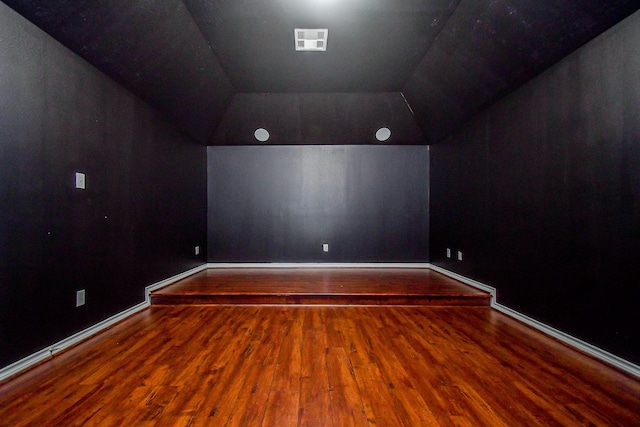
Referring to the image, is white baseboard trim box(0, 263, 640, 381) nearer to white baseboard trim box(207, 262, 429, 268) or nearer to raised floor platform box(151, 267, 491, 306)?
raised floor platform box(151, 267, 491, 306)

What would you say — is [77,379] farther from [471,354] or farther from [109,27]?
[471,354]

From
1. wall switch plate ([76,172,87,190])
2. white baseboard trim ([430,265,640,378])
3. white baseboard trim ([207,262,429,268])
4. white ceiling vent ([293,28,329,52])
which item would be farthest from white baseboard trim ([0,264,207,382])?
white baseboard trim ([430,265,640,378])

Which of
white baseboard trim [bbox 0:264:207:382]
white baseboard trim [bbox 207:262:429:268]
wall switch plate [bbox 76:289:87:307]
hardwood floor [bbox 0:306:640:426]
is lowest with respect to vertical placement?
hardwood floor [bbox 0:306:640:426]

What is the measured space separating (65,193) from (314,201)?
11.5ft

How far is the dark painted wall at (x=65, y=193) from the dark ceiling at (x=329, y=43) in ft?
0.81

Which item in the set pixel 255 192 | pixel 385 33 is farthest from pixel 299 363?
pixel 255 192

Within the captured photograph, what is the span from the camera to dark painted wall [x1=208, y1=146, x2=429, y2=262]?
5.21m

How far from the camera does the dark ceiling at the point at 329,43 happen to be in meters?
2.13

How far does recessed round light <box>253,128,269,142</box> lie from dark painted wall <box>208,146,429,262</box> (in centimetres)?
20

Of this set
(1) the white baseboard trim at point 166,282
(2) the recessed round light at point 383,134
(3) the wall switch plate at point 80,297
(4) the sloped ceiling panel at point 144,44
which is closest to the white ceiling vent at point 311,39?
(4) the sloped ceiling panel at point 144,44

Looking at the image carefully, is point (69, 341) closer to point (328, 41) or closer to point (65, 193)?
point (65, 193)

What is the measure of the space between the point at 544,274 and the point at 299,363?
2.21 m

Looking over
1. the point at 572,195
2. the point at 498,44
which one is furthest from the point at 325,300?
the point at 498,44

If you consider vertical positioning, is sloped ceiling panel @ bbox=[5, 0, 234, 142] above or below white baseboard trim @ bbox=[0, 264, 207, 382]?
above
